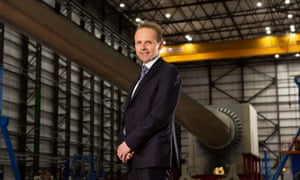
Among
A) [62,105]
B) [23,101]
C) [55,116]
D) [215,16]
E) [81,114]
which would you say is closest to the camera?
[23,101]

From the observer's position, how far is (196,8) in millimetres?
34031

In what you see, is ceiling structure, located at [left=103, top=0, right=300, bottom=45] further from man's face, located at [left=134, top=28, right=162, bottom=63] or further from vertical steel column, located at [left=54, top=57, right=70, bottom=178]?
man's face, located at [left=134, top=28, right=162, bottom=63]

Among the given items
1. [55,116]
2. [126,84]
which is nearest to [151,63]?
[126,84]

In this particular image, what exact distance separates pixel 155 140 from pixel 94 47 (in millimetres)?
6835

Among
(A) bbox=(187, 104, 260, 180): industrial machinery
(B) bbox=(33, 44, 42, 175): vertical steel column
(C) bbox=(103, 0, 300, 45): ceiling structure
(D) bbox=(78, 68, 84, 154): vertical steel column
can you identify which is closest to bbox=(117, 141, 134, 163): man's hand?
(A) bbox=(187, 104, 260, 180): industrial machinery

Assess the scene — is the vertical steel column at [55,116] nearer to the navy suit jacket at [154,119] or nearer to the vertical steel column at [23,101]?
the vertical steel column at [23,101]

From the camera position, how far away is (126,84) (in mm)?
11258

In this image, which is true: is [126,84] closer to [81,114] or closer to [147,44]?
[147,44]

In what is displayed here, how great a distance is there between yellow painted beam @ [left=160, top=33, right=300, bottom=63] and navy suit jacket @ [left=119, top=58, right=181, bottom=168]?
26.8 metres

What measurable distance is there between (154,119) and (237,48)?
89.2ft

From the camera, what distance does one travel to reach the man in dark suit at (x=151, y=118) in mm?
2855

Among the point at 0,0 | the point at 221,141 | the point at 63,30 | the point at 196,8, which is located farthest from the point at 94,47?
the point at 196,8

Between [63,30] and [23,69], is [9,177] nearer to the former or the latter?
[23,69]

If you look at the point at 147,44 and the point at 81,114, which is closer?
the point at 147,44
